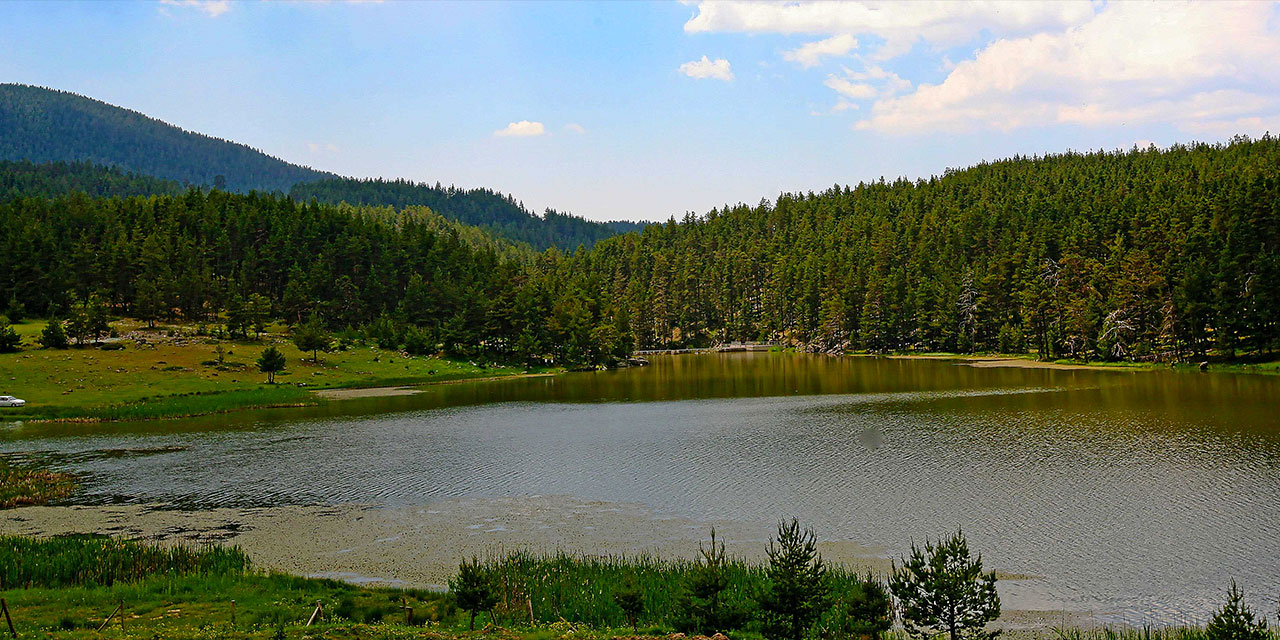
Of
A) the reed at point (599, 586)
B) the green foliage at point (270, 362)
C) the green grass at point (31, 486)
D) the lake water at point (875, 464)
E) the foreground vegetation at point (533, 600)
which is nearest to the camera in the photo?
the foreground vegetation at point (533, 600)

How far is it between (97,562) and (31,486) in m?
18.5

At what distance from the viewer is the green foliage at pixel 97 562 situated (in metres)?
23.5

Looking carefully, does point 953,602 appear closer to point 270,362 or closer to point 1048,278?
point 270,362

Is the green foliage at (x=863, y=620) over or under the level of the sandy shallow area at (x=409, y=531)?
over

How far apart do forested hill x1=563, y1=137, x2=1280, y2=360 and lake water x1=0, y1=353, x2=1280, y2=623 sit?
13.9 m

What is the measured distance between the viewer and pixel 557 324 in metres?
127

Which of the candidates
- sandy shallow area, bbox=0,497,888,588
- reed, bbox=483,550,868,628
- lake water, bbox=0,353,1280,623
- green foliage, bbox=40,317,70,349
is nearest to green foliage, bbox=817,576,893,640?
reed, bbox=483,550,868,628

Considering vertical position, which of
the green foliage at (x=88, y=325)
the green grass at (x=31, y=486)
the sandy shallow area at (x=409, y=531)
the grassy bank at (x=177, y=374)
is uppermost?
the green foliage at (x=88, y=325)

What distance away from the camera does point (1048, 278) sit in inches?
4599

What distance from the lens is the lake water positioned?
24562 mm

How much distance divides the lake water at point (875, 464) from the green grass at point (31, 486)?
4.73 feet

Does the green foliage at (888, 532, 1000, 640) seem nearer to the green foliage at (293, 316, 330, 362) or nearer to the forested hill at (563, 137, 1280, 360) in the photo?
the forested hill at (563, 137, 1280, 360)

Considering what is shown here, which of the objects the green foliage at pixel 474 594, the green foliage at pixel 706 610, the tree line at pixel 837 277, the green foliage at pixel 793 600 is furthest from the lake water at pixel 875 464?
the tree line at pixel 837 277

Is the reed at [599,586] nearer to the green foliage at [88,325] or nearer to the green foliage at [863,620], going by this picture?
the green foliage at [863,620]
